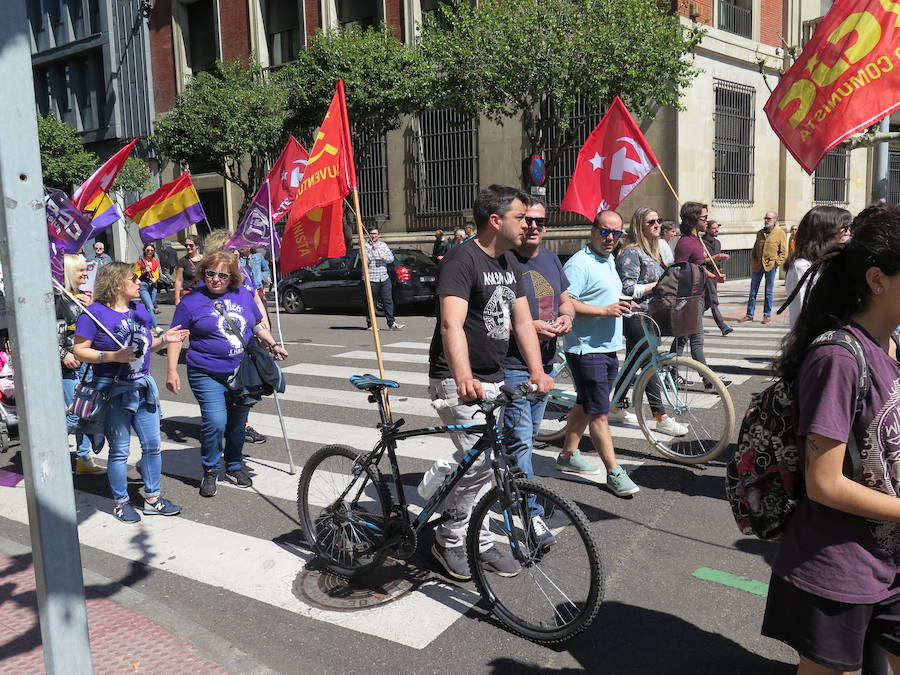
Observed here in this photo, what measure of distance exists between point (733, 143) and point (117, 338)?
66.5ft

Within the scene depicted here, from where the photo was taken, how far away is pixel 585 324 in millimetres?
5523

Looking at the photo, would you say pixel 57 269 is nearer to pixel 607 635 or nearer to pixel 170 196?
pixel 170 196

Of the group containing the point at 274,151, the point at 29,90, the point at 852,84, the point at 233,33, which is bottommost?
the point at 29,90

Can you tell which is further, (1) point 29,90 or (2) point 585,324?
(2) point 585,324

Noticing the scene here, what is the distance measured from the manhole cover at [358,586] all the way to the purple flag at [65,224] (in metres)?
4.08

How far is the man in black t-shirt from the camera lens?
13.1 ft

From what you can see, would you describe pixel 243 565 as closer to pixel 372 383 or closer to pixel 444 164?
pixel 372 383

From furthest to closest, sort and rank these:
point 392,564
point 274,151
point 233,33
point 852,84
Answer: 1. point 233,33
2. point 274,151
3. point 852,84
4. point 392,564

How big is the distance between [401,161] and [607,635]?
23.4m

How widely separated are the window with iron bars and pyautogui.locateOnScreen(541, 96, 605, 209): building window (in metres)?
7.76

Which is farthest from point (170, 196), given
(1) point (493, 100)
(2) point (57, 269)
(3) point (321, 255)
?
(1) point (493, 100)

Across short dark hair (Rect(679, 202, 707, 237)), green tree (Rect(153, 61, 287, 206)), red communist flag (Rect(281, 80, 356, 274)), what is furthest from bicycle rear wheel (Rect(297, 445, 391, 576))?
green tree (Rect(153, 61, 287, 206))

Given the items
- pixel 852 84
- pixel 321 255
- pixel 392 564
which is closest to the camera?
pixel 392 564

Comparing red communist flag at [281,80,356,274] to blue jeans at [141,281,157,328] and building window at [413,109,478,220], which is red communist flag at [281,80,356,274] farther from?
building window at [413,109,478,220]
